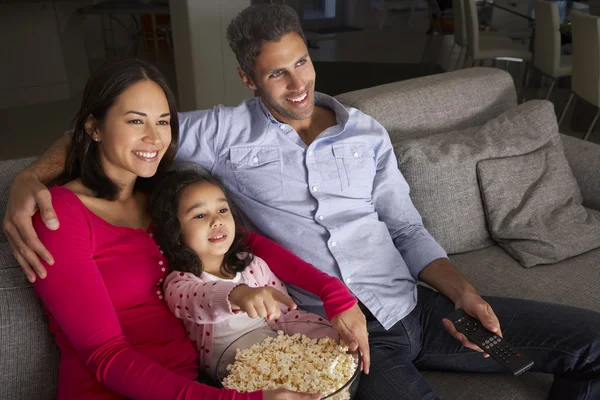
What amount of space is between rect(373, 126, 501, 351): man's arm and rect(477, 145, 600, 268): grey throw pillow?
1.38 feet

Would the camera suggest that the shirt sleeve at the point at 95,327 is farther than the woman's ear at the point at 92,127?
No

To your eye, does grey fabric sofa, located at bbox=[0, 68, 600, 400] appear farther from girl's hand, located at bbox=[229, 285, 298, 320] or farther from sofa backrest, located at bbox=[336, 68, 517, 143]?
girl's hand, located at bbox=[229, 285, 298, 320]

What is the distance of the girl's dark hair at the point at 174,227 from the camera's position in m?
1.29

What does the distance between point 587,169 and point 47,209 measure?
72.3 inches

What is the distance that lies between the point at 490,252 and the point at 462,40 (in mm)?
3357

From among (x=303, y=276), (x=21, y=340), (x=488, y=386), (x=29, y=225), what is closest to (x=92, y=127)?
(x=29, y=225)

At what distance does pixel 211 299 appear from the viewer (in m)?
1.15

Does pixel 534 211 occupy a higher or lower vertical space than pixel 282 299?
lower

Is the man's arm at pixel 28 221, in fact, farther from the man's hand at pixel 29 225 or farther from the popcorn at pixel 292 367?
the popcorn at pixel 292 367

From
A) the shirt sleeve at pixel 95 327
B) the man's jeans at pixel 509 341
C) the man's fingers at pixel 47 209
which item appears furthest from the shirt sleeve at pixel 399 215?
the man's fingers at pixel 47 209

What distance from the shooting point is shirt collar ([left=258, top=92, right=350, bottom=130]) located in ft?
5.25

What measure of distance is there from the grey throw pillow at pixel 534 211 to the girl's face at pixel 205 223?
3.21 feet

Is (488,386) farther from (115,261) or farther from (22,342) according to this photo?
(22,342)

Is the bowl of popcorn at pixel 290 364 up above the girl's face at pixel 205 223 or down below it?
below
